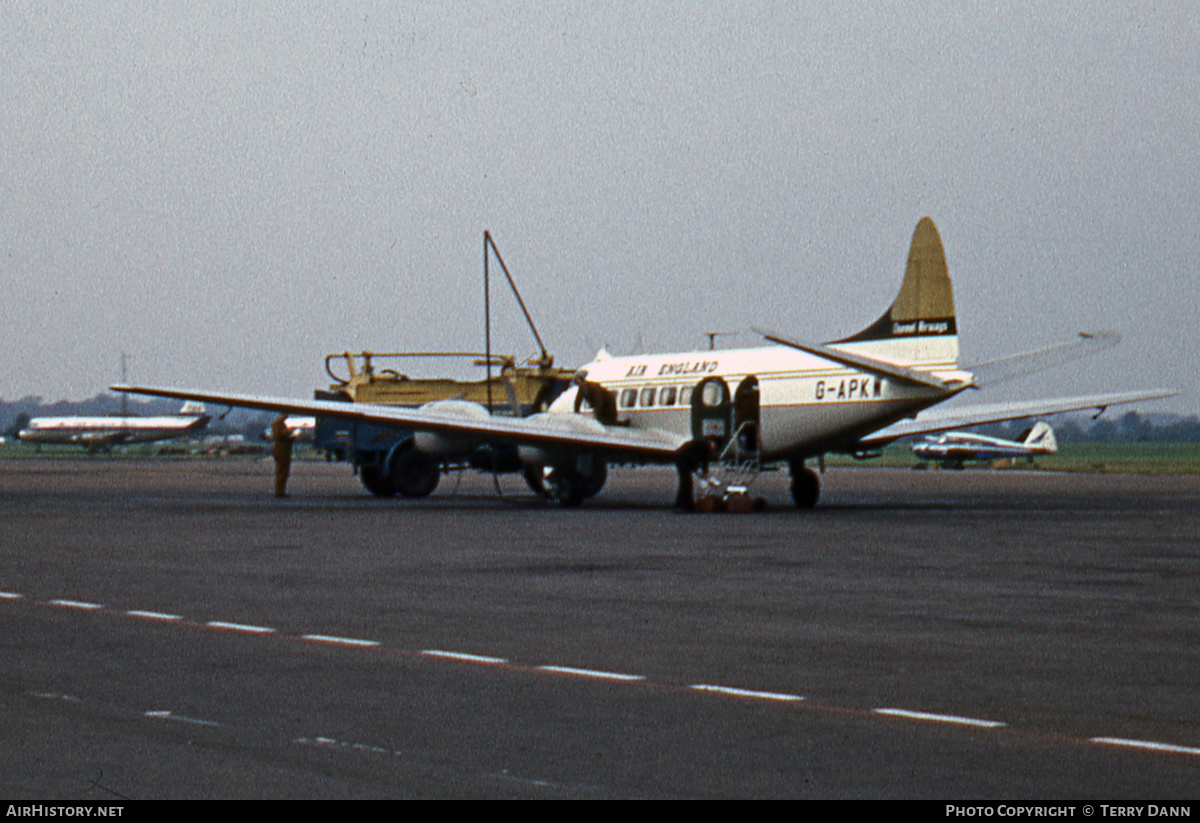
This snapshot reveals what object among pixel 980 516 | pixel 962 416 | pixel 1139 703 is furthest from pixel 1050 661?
pixel 962 416

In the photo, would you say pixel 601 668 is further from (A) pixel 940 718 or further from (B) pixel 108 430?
(B) pixel 108 430

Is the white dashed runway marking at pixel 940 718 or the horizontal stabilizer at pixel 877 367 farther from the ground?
the horizontal stabilizer at pixel 877 367

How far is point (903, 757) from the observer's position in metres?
6.91

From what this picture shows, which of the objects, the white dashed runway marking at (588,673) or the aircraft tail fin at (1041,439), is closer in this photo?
the white dashed runway marking at (588,673)

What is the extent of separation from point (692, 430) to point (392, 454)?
9282 mm

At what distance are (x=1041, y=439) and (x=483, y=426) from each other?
2470 inches

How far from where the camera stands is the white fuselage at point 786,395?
29234 millimetres

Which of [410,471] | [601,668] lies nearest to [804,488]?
[410,471]

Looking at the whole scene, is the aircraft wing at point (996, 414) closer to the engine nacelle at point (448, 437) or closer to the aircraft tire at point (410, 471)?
the engine nacelle at point (448, 437)

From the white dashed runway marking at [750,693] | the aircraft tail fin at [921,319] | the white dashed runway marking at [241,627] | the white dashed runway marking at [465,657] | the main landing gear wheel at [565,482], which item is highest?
the aircraft tail fin at [921,319]

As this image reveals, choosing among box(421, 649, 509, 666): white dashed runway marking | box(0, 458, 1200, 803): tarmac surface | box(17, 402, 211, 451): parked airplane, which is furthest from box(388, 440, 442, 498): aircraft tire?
box(17, 402, 211, 451): parked airplane

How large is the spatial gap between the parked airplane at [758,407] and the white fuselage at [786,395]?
23 millimetres

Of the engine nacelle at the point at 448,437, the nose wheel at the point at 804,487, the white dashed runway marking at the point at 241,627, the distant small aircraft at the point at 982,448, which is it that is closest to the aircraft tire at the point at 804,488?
the nose wheel at the point at 804,487
